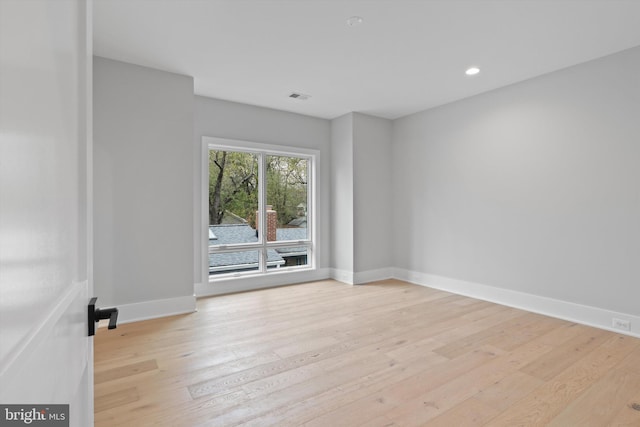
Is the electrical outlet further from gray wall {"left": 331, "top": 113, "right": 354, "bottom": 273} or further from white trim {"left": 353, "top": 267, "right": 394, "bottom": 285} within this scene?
gray wall {"left": 331, "top": 113, "right": 354, "bottom": 273}

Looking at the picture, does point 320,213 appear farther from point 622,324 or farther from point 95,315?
point 95,315

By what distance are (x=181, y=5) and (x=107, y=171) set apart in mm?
1804

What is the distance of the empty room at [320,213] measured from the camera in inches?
21.5

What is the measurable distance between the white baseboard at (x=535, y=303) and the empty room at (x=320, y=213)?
Result: 0.08 ft

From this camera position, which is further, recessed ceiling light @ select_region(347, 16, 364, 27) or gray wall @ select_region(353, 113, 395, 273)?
gray wall @ select_region(353, 113, 395, 273)

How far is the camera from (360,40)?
2.87 meters

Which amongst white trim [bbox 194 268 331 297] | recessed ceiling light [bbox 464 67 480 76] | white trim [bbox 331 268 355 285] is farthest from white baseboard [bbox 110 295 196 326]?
recessed ceiling light [bbox 464 67 480 76]

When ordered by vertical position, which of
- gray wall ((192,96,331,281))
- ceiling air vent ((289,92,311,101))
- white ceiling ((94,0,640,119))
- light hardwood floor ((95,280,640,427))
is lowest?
light hardwood floor ((95,280,640,427))

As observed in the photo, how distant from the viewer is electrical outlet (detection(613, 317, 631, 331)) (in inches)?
117

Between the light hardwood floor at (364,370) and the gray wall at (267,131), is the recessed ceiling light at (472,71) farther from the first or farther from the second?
the light hardwood floor at (364,370)

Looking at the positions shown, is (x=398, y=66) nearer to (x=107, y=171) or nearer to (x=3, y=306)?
(x=107, y=171)

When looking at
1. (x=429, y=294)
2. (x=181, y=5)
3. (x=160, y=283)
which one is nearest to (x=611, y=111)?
(x=429, y=294)

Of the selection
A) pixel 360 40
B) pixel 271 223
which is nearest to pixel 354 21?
pixel 360 40

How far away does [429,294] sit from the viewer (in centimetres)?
437
